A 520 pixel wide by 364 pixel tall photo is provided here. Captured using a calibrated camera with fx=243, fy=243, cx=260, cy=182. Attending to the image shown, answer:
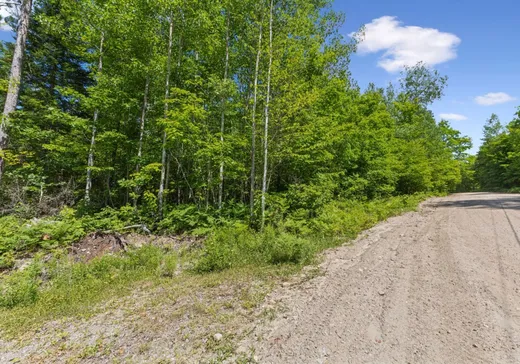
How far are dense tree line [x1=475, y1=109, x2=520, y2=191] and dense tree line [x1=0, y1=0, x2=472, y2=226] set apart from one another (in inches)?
777

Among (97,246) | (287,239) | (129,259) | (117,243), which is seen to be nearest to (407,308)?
(287,239)

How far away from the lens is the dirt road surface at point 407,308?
2529mm

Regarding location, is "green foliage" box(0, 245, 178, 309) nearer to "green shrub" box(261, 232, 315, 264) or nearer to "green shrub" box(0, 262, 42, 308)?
"green shrub" box(0, 262, 42, 308)

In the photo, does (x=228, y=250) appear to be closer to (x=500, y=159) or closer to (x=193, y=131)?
(x=193, y=131)

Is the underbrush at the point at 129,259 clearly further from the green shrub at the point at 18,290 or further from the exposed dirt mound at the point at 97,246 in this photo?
the exposed dirt mound at the point at 97,246

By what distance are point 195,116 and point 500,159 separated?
32.7 m

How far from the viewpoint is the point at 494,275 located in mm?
3814

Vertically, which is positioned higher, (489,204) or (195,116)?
(195,116)

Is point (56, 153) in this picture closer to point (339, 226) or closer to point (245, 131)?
point (245, 131)

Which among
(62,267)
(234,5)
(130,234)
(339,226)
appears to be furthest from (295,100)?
(62,267)

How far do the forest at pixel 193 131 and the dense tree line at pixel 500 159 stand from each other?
773 inches

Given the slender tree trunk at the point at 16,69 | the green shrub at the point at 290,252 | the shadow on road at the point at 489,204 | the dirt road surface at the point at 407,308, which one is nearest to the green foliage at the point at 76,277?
the green shrub at the point at 290,252

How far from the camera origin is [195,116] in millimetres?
8570

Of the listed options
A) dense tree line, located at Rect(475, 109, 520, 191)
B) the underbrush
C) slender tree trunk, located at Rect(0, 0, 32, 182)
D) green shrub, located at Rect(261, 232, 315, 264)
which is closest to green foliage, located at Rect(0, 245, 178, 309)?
the underbrush
